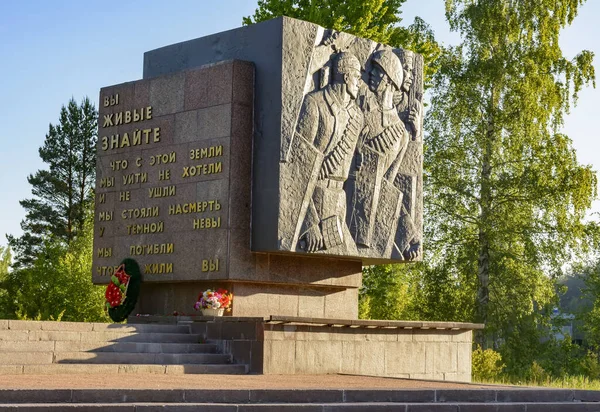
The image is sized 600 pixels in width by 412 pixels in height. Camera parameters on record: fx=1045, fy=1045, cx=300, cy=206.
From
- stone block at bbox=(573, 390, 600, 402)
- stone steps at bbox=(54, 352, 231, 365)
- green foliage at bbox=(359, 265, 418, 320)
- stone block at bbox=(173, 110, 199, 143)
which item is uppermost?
stone block at bbox=(173, 110, 199, 143)

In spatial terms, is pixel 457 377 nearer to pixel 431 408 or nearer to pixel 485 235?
pixel 431 408

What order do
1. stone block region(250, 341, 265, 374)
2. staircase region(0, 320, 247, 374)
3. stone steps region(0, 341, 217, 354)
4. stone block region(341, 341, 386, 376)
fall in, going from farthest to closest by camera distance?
stone block region(341, 341, 386, 376) < stone block region(250, 341, 265, 374) < stone steps region(0, 341, 217, 354) < staircase region(0, 320, 247, 374)

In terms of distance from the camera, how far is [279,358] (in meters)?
16.0

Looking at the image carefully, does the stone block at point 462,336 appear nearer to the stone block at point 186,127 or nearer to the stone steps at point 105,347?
the stone steps at point 105,347

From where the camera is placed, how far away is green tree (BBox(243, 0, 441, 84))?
3019cm

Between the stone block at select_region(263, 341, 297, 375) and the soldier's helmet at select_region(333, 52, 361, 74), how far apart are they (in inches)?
209

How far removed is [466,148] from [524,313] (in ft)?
18.4

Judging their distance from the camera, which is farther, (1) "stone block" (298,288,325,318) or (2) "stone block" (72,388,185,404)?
(1) "stone block" (298,288,325,318)

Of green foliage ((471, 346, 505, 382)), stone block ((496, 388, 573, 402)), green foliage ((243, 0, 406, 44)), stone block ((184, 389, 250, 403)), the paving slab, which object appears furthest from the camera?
green foliage ((243, 0, 406, 44))

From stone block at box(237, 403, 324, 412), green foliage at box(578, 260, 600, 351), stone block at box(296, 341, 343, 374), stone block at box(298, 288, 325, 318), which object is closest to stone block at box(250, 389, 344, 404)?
stone block at box(237, 403, 324, 412)

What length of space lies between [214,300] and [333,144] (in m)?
3.50

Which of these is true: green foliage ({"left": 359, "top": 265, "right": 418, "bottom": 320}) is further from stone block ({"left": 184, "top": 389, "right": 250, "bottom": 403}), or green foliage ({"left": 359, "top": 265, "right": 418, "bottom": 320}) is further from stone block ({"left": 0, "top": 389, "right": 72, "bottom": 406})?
stone block ({"left": 0, "top": 389, "right": 72, "bottom": 406})

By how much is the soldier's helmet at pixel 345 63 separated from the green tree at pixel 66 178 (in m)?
32.9

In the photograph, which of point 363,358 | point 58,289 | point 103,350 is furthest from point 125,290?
point 58,289
